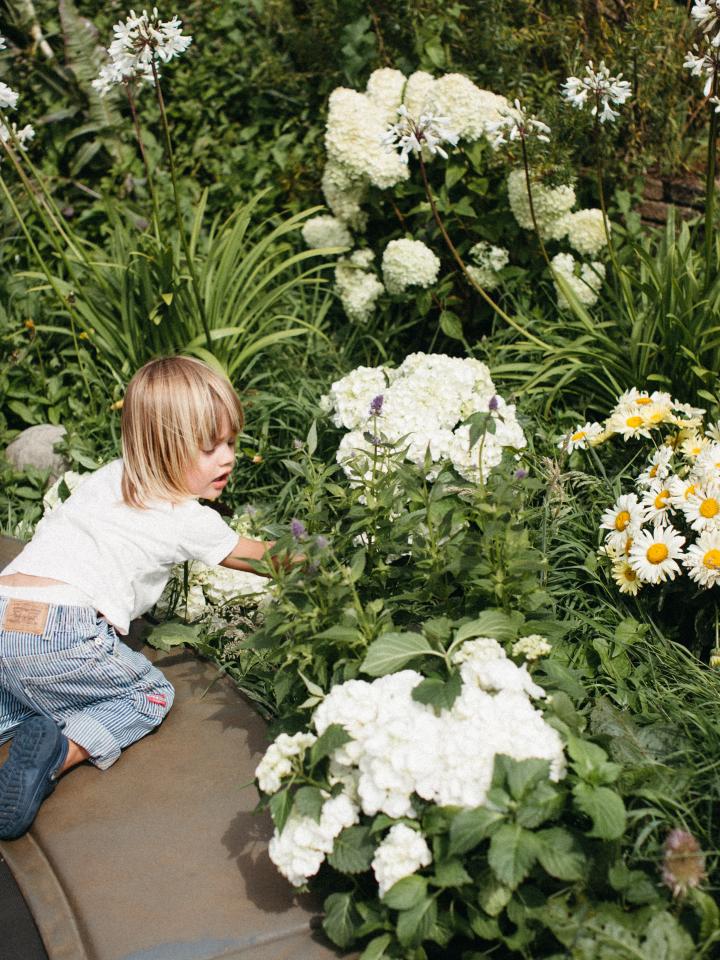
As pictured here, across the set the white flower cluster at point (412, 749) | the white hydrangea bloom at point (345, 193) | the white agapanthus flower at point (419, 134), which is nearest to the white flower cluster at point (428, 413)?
the white agapanthus flower at point (419, 134)

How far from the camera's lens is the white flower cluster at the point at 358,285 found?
3.86 m

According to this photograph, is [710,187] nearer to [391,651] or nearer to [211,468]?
[211,468]

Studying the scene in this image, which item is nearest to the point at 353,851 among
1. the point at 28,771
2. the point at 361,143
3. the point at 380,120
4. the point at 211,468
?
the point at 28,771

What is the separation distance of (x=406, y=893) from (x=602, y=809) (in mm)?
383

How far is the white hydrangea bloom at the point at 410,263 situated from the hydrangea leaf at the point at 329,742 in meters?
2.21

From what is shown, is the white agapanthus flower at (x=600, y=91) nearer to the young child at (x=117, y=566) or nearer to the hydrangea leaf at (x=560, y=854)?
the young child at (x=117, y=566)

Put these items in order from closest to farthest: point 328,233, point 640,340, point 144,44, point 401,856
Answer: point 401,856
point 144,44
point 640,340
point 328,233

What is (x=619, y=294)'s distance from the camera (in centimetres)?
358

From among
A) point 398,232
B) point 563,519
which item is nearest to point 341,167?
point 398,232

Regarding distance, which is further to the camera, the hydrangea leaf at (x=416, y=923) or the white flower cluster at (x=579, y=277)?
the white flower cluster at (x=579, y=277)

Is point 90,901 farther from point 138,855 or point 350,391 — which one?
point 350,391

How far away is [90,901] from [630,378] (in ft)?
7.66

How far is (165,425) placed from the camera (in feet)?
8.29

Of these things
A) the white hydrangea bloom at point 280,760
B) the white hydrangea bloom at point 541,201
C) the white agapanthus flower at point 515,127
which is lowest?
the white hydrangea bloom at point 280,760
